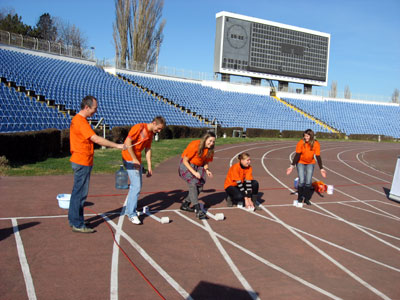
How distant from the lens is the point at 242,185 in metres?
8.59

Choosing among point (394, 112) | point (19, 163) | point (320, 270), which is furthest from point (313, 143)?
point (394, 112)

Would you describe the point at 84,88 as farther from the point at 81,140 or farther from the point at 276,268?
the point at 276,268

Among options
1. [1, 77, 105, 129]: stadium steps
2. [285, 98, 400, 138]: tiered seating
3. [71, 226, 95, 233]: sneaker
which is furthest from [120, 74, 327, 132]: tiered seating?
[71, 226, 95, 233]: sneaker

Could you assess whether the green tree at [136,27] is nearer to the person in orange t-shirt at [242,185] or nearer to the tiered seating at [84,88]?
the tiered seating at [84,88]

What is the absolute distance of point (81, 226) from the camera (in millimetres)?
6102

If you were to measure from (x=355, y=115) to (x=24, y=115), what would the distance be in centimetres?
4278

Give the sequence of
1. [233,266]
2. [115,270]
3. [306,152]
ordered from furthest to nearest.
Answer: [306,152] → [233,266] → [115,270]

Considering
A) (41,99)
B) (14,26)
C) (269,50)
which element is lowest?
(41,99)

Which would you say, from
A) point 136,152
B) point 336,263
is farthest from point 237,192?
point 336,263

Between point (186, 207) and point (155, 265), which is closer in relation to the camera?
point (155, 265)

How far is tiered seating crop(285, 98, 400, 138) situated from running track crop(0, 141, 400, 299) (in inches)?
1533

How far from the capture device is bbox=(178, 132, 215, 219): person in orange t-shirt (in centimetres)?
716

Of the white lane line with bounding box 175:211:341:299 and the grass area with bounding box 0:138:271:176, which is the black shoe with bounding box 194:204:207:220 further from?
the grass area with bounding box 0:138:271:176

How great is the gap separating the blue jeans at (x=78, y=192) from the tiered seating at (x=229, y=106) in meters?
29.8
